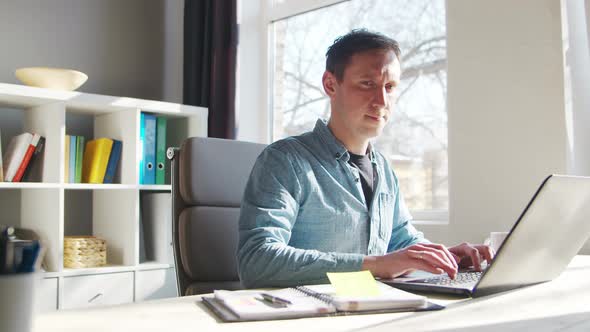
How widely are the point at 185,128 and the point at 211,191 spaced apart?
151 centimetres

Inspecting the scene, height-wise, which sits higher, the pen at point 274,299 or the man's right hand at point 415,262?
the man's right hand at point 415,262

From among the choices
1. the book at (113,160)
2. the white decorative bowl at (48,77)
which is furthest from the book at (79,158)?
the white decorative bowl at (48,77)

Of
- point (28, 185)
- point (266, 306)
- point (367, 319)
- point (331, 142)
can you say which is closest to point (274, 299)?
point (266, 306)

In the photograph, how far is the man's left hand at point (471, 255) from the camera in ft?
4.48

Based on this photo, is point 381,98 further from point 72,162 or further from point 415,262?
point 72,162

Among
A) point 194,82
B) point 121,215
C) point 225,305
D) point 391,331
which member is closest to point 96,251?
point 121,215

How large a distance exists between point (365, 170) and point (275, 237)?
439 mm

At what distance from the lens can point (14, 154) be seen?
2555mm

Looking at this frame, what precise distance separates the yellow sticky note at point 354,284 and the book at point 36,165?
6.77 feet

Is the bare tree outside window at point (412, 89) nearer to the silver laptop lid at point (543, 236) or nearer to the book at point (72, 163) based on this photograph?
the book at point (72, 163)

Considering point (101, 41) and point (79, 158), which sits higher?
point (101, 41)

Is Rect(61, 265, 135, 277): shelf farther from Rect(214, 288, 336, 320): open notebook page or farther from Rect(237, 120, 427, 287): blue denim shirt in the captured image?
Rect(214, 288, 336, 320): open notebook page

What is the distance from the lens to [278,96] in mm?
3363

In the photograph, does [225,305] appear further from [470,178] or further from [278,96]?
[278,96]
